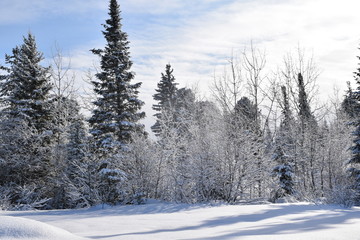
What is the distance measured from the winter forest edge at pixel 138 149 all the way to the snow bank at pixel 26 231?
30.2 feet

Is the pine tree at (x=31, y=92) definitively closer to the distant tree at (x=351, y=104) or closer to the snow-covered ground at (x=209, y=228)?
the snow-covered ground at (x=209, y=228)

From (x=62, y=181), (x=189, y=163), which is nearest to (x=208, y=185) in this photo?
(x=189, y=163)

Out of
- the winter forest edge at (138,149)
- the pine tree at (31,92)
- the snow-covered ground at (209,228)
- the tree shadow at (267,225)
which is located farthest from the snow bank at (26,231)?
the pine tree at (31,92)

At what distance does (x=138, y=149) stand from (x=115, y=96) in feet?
16.0

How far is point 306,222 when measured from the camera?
5.36 meters

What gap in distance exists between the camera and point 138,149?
46.9ft

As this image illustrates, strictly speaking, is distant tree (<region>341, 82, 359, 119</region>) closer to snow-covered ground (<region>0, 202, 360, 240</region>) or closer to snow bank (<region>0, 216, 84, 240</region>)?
snow-covered ground (<region>0, 202, 360, 240</region>)

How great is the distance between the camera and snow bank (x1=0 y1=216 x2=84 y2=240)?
3.01m

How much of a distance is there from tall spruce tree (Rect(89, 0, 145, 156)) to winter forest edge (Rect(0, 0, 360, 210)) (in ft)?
0.21

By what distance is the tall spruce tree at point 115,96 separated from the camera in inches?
659

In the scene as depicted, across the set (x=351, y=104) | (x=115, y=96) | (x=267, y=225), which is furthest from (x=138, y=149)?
(x=351, y=104)

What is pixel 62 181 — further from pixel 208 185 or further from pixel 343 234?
pixel 343 234

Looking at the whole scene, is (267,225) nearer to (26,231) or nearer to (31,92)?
(26,231)

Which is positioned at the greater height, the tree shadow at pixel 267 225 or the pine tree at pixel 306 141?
the pine tree at pixel 306 141
